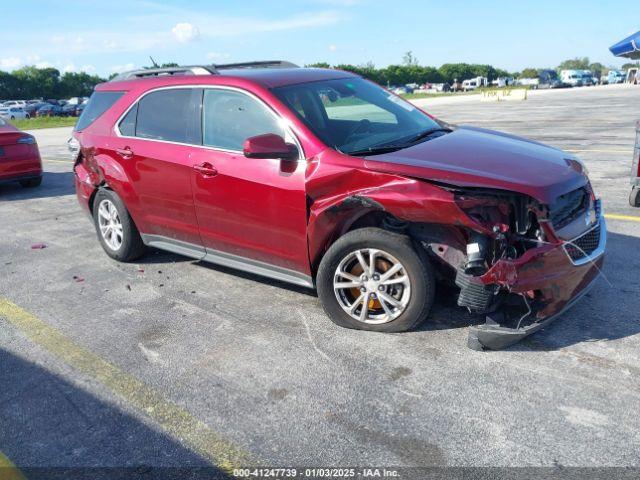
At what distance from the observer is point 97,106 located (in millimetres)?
5898

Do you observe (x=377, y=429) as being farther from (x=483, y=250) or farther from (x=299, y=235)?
(x=299, y=235)

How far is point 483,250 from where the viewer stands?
3.47 metres

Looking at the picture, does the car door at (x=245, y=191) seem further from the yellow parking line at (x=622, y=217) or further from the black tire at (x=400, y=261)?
the yellow parking line at (x=622, y=217)

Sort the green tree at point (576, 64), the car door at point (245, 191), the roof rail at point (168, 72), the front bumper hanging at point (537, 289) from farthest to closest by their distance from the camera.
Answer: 1. the green tree at point (576, 64)
2. the roof rail at point (168, 72)
3. the car door at point (245, 191)
4. the front bumper hanging at point (537, 289)

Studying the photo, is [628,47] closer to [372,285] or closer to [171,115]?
[171,115]

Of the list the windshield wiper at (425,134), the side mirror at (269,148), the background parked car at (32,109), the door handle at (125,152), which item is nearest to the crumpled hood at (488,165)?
the windshield wiper at (425,134)

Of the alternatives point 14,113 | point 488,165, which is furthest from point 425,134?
point 14,113

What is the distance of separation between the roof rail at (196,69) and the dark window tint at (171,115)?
24 cm

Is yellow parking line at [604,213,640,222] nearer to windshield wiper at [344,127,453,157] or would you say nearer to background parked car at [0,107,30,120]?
windshield wiper at [344,127,453,157]

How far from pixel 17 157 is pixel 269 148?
8247mm

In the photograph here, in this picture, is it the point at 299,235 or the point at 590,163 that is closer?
the point at 299,235

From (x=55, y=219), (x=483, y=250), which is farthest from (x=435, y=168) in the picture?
(x=55, y=219)

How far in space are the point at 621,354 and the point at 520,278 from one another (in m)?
0.81

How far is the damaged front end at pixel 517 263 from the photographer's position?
3402 mm
